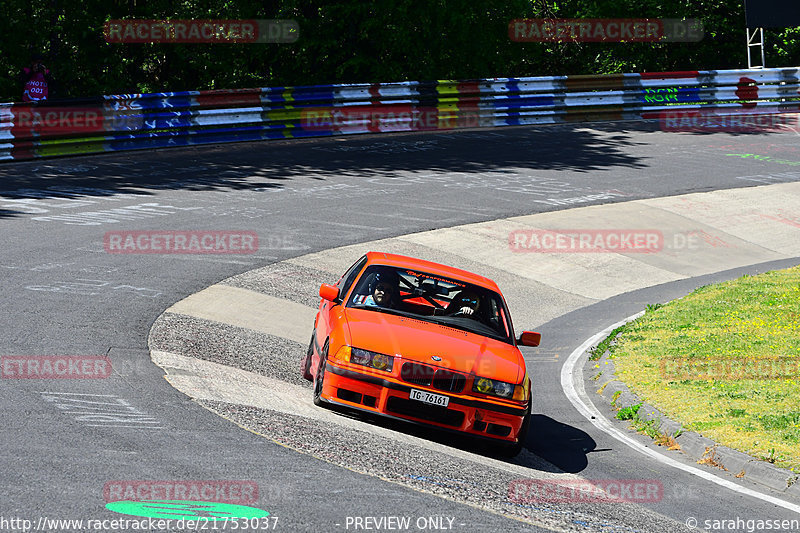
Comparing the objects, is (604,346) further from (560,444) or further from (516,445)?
(516,445)

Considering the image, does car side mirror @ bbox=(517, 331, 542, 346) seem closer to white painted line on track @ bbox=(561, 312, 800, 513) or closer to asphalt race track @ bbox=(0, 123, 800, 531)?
asphalt race track @ bbox=(0, 123, 800, 531)

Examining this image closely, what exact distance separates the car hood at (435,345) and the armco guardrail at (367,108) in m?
13.4

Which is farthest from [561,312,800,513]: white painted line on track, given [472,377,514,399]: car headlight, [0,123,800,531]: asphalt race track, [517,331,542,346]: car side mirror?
[472,377,514,399]: car headlight

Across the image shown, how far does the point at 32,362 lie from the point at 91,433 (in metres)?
2.22

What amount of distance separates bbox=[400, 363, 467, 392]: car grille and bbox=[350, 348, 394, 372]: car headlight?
13 cm

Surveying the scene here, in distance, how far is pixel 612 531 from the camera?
21.5 feet

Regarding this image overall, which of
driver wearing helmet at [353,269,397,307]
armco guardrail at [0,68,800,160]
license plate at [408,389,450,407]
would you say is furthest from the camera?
armco guardrail at [0,68,800,160]

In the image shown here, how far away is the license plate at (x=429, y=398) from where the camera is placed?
8.38 meters

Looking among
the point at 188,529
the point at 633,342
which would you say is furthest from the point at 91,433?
the point at 633,342

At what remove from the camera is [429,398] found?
27.5 ft

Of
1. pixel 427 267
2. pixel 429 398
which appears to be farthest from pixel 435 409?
pixel 427 267

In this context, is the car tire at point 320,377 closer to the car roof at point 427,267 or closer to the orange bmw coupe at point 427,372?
the orange bmw coupe at point 427,372

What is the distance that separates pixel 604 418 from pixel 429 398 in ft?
9.66

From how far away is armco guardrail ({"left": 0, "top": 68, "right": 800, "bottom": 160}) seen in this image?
816 inches
